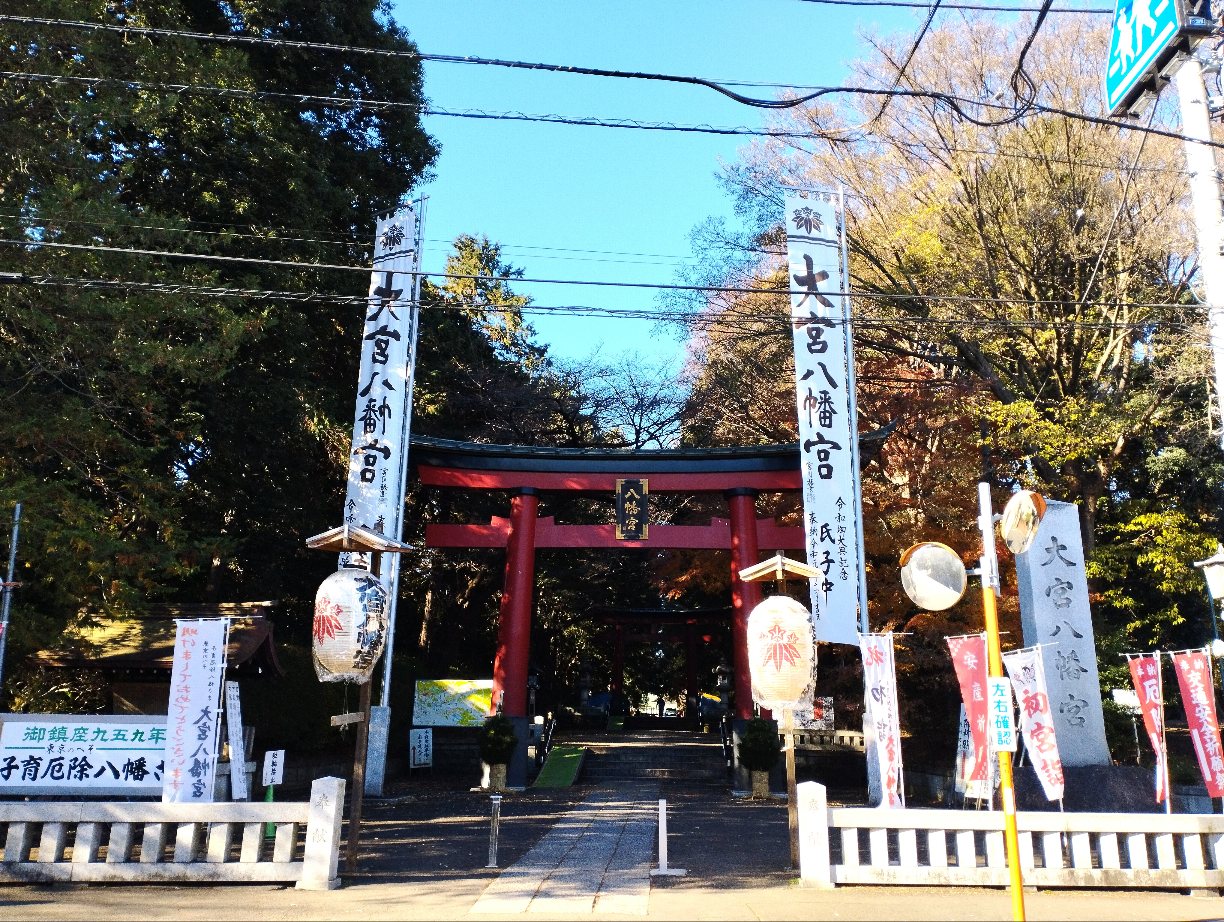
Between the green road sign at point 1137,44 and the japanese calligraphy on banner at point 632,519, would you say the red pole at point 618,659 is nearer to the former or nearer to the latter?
the japanese calligraphy on banner at point 632,519

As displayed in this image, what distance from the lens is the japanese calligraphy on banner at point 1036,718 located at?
1002cm

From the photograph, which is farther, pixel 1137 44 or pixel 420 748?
pixel 420 748

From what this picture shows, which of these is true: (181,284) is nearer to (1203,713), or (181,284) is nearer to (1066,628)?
(1066,628)

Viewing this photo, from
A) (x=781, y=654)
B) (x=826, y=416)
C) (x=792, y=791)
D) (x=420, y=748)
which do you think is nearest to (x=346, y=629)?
(x=781, y=654)

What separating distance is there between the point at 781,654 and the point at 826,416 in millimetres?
7934

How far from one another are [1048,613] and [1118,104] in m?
7.08

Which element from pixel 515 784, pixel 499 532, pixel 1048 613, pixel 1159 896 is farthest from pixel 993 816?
pixel 499 532

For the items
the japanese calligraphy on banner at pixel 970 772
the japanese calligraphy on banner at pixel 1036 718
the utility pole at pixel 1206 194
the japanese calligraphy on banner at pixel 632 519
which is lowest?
the japanese calligraphy on banner at pixel 970 772

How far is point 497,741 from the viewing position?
16578 mm

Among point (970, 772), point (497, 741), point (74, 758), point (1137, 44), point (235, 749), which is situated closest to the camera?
point (1137, 44)

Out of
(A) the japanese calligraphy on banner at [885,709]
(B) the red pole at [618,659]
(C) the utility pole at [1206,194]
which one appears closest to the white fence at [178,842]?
(A) the japanese calligraphy on banner at [885,709]

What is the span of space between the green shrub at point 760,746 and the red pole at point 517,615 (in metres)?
4.52

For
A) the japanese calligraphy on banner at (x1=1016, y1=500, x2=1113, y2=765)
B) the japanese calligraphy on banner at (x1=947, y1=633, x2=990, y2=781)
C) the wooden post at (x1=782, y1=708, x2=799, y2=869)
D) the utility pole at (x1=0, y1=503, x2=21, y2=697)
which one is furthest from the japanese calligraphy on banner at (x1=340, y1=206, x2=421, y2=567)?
the japanese calligraphy on banner at (x1=1016, y1=500, x2=1113, y2=765)

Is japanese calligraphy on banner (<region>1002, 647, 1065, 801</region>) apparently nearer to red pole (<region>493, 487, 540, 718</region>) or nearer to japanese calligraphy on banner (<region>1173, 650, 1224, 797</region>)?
japanese calligraphy on banner (<region>1173, 650, 1224, 797</region>)
